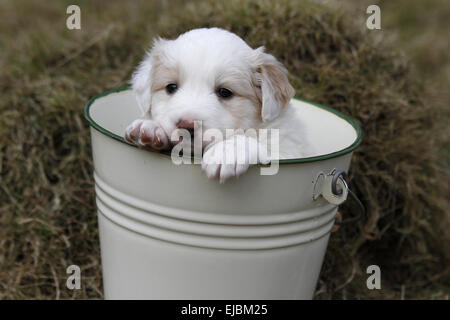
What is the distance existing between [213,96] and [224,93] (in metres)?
0.06

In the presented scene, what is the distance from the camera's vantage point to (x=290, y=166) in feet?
5.99

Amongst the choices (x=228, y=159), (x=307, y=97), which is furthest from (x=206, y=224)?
(x=307, y=97)

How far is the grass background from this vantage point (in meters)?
2.98

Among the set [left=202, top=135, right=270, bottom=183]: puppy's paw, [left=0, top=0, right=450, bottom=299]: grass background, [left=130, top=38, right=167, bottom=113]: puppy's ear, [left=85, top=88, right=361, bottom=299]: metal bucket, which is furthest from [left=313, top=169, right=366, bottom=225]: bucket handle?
[left=0, top=0, right=450, bottom=299]: grass background

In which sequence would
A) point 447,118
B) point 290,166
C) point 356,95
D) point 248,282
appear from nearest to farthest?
point 290,166 → point 248,282 → point 356,95 → point 447,118

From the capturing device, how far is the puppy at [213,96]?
1878mm

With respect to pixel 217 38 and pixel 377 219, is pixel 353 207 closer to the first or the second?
pixel 377 219

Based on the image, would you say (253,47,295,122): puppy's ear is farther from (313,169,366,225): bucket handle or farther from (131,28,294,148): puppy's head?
(313,169,366,225): bucket handle

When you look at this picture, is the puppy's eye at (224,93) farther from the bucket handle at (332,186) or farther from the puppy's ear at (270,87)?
the bucket handle at (332,186)

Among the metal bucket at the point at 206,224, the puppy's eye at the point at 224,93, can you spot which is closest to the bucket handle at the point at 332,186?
the metal bucket at the point at 206,224

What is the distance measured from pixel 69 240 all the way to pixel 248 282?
55.0 inches

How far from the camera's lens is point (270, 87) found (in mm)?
2156

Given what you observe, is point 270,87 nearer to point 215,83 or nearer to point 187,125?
point 215,83
